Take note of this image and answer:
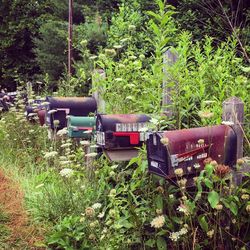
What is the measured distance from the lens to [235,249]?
123 inches

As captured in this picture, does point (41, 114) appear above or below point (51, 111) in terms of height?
below

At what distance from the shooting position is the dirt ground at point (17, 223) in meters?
3.72

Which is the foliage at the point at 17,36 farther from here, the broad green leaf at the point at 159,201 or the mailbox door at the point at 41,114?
the broad green leaf at the point at 159,201

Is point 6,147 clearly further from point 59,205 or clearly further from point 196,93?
point 196,93

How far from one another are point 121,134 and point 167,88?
49cm

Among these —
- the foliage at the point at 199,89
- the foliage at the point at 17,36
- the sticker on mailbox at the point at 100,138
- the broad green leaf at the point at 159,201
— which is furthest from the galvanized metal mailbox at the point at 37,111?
the foliage at the point at 17,36

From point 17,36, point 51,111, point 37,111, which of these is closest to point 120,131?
point 51,111

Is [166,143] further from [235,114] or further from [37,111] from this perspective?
[37,111]

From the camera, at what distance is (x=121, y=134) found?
3.62 meters

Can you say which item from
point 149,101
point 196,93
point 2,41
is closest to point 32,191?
point 149,101

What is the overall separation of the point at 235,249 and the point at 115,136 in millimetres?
1179

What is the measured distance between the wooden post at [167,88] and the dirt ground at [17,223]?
4.61 ft

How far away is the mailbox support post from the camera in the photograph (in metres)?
3.11

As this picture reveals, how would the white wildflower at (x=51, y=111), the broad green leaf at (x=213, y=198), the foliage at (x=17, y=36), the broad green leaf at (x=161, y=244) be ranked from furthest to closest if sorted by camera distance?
the foliage at (x=17, y=36)
the white wildflower at (x=51, y=111)
the broad green leaf at (x=161, y=244)
the broad green leaf at (x=213, y=198)
